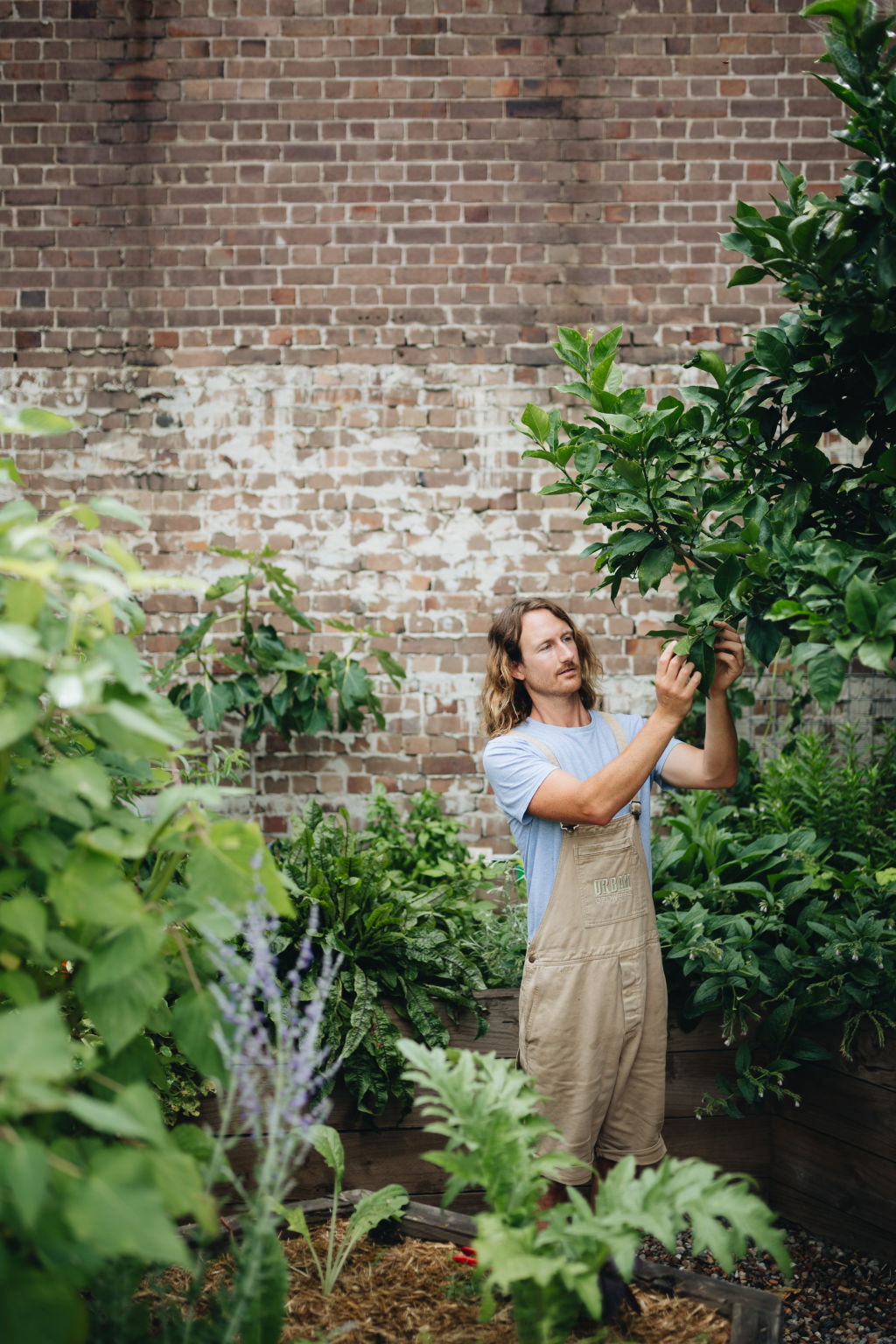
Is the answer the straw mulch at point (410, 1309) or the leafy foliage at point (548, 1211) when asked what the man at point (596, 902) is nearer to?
the straw mulch at point (410, 1309)

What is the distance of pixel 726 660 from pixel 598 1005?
90 centimetres

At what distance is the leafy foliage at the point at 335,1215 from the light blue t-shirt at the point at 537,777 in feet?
2.17

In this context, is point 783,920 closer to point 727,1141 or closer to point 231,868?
point 727,1141

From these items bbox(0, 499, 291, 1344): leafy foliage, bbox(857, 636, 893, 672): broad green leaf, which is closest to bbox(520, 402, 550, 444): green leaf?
bbox(857, 636, 893, 672): broad green leaf

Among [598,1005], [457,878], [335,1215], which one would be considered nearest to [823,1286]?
[598,1005]

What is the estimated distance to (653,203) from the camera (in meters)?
3.68

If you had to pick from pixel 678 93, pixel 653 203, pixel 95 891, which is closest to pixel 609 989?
pixel 95 891

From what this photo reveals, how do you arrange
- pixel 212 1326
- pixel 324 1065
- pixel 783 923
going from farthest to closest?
pixel 783 923 < pixel 324 1065 < pixel 212 1326

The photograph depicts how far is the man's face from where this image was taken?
7.61ft

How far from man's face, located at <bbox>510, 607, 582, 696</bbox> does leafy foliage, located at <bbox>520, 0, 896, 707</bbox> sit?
38cm

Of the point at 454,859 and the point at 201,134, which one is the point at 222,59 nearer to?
the point at 201,134

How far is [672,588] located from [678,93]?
215 cm

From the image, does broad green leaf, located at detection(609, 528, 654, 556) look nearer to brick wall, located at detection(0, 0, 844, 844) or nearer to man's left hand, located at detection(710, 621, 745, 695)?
man's left hand, located at detection(710, 621, 745, 695)

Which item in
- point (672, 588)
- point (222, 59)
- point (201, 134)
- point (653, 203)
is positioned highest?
point (222, 59)
